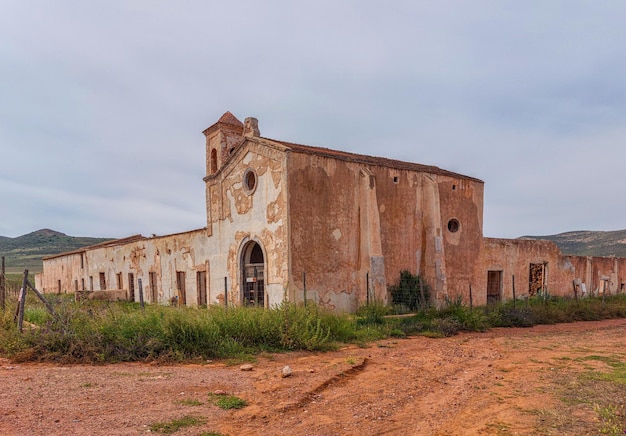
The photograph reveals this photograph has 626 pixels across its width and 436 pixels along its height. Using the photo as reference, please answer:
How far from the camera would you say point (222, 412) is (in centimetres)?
561

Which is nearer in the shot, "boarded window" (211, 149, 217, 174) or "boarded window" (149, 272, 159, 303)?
"boarded window" (211, 149, 217, 174)

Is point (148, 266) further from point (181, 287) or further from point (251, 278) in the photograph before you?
point (251, 278)

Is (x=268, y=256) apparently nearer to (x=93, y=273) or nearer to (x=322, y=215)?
(x=322, y=215)

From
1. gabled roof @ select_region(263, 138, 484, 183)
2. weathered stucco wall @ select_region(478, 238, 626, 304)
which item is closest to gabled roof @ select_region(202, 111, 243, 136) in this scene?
gabled roof @ select_region(263, 138, 484, 183)

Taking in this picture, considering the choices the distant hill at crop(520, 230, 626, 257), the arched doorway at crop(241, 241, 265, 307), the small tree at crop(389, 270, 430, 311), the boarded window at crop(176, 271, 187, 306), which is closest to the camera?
the arched doorway at crop(241, 241, 265, 307)

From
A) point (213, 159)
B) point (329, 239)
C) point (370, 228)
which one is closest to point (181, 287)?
point (213, 159)

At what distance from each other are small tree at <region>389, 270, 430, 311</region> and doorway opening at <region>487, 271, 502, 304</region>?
15.8ft

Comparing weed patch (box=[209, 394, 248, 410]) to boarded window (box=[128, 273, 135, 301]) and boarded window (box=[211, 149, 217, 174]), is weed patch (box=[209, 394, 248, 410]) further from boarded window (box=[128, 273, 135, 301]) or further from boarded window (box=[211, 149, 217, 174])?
boarded window (box=[128, 273, 135, 301])

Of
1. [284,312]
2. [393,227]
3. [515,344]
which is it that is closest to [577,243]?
[393,227]

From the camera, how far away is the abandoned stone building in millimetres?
14734

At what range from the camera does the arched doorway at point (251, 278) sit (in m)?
16.3

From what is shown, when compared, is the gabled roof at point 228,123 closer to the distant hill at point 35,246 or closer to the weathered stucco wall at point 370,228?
the weathered stucco wall at point 370,228

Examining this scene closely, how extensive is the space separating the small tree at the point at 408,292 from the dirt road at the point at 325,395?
658 centimetres

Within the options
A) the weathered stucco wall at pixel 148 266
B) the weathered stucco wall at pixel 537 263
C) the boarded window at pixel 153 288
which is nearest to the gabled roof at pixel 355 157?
the weathered stucco wall at pixel 537 263
